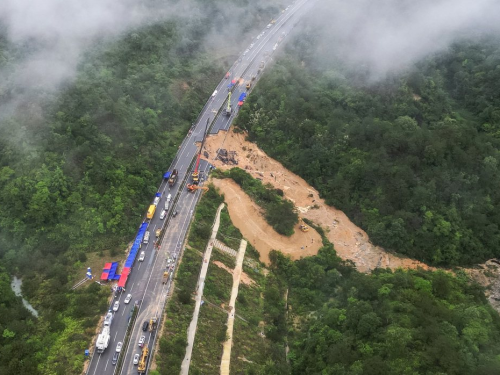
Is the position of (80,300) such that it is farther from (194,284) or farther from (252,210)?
(252,210)

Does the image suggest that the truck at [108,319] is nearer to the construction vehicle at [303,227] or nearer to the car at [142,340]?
the car at [142,340]

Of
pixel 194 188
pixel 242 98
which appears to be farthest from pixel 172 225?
pixel 242 98

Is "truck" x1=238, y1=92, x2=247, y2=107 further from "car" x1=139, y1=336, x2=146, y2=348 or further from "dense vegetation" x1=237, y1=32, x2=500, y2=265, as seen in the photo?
"car" x1=139, y1=336, x2=146, y2=348

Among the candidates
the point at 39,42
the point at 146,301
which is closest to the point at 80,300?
the point at 146,301

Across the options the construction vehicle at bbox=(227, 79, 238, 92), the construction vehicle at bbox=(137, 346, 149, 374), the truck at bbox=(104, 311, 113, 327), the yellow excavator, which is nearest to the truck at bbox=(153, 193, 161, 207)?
the yellow excavator

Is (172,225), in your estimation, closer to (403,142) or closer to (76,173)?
(76,173)

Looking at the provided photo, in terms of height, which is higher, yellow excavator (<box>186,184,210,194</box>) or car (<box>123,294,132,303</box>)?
yellow excavator (<box>186,184,210,194</box>)

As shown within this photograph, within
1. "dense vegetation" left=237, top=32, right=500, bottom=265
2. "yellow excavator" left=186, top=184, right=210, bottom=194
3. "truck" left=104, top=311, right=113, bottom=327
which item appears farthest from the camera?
"yellow excavator" left=186, top=184, right=210, bottom=194
